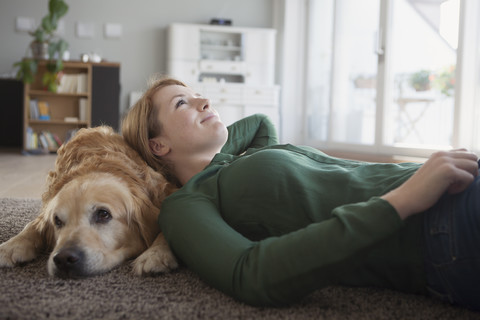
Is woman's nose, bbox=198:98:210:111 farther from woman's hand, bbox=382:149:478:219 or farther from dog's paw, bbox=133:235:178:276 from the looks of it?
woman's hand, bbox=382:149:478:219

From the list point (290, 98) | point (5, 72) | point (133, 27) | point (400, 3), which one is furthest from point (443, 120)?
point (5, 72)

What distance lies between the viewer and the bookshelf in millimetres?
5805

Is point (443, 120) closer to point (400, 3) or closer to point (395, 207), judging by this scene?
point (400, 3)

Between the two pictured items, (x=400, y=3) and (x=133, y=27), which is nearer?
(x=400, y=3)

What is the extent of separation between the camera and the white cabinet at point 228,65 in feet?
22.7

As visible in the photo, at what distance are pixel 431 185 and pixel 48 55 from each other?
19.1 ft

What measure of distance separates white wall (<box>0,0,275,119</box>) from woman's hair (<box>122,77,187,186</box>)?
5865 mm

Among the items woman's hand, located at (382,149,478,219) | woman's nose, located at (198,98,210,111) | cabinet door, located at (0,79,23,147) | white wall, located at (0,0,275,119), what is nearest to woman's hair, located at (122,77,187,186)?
woman's nose, located at (198,98,210,111)

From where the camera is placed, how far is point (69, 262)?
1.08 m

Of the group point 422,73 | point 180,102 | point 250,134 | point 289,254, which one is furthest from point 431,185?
point 422,73

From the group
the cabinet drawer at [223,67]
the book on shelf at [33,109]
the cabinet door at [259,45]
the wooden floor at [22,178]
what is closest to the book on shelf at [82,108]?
the book on shelf at [33,109]

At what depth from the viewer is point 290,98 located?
24.0 feet

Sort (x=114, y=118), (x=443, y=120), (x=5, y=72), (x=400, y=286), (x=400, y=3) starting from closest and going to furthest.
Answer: (x=400, y=286) < (x=443, y=120) < (x=400, y=3) < (x=114, y=118) < (x=5, y=72)

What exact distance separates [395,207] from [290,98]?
6.58 metres
